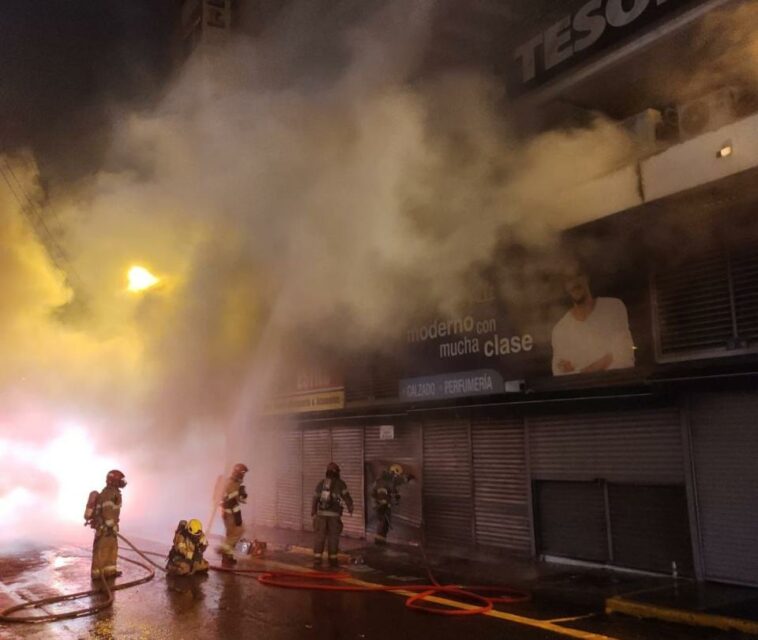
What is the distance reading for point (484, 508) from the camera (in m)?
8.66

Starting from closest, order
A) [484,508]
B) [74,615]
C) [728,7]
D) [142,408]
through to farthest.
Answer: [74,615] → [728,7] → [484,508] → [142,408]

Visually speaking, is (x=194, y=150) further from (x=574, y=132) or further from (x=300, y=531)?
(x=300, y=531)

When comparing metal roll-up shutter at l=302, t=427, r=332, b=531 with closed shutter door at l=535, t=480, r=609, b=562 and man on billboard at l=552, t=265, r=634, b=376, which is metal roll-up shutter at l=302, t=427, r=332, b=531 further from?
man on billboard at l=552, t=265, r=634, b=376

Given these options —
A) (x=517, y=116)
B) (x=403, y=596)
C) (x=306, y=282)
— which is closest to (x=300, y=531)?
(x=306, y=282)

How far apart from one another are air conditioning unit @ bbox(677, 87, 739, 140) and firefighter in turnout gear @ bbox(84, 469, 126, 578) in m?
7.64

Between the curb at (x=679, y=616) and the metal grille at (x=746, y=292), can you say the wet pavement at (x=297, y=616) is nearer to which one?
the curb at (x=679, y=616)

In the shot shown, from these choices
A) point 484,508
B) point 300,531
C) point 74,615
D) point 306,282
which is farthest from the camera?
point 300,531

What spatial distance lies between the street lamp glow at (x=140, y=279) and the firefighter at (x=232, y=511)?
3.41 meters

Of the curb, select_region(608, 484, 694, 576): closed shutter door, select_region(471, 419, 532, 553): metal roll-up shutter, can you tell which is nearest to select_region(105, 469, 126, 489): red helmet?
select_region(471, 419, 532, 553): metal roll-up shutter

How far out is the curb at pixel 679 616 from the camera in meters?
4.73

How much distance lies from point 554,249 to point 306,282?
3.79 metres

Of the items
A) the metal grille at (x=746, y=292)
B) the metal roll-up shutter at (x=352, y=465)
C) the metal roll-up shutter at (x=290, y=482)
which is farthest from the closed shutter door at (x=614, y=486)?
the metal roll-up shutter at (x=290, y=482)

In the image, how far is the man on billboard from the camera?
24.2 feet

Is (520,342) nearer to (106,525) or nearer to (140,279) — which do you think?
(106,525)
